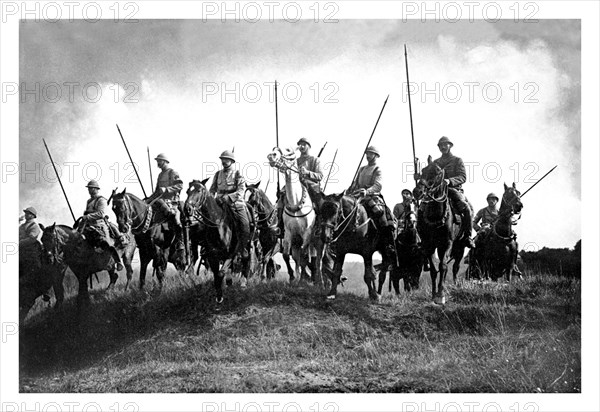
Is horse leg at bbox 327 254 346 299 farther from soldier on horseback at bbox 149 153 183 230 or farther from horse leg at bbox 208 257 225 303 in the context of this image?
soldier on horseback at bbox 149 153 183 230

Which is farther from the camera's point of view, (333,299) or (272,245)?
(272,245)

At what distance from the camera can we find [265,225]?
51.0 feet

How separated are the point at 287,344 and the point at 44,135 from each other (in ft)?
17.7

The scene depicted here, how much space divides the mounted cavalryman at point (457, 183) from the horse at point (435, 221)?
6.4 inches

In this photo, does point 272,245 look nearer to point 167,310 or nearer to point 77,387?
point 167,310

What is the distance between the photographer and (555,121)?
1498 cm

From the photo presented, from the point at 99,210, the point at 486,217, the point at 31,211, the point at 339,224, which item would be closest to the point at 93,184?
the point at 99,210

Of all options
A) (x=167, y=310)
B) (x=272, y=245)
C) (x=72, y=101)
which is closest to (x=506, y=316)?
(x=272, y=245)

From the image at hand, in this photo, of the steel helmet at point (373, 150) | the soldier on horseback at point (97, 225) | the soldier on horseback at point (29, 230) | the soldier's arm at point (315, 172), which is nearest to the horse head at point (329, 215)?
the soldier's arm at point (315, 172)

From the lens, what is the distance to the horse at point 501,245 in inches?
594

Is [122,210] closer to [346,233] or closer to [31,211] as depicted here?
[31,211]

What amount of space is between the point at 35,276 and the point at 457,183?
22.9 feet

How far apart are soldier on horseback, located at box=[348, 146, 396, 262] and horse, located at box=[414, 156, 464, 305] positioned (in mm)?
511

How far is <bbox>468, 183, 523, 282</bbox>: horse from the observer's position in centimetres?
1508
